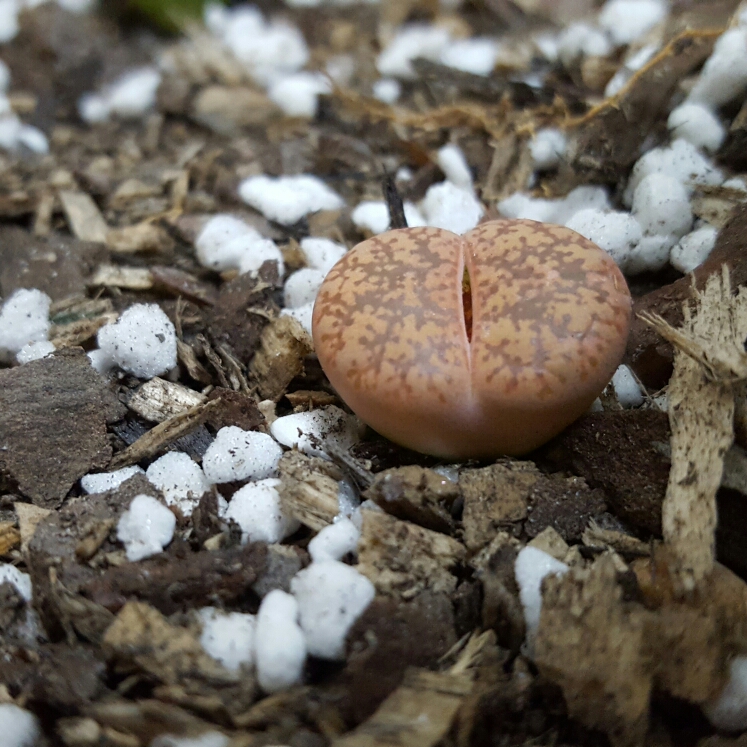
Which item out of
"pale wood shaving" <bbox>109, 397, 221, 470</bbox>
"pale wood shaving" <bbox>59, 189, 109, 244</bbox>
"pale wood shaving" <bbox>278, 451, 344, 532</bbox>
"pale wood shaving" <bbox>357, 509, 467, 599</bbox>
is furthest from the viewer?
"pale wood shaving" <bbox>59, 189, 109, 244</bbox>

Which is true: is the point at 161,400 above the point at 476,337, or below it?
below

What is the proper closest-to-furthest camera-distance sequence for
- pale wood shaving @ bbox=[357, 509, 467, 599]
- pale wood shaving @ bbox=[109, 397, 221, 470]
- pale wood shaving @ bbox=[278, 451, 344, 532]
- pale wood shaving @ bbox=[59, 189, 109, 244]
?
1. pale wood shaving @ bbox=[357, 509, 467, 599]
2. pale wood shaving @ bbox=[278, 451, 344, 532]
3. pale wood shaving @ bbox=[109, 397, 221, 470]
4. pale wood shaving @ bbox=[59, 189, 109, 244]

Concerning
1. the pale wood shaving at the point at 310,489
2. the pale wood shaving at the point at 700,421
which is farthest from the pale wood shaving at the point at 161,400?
the pale wood shaving at the point at 700,421

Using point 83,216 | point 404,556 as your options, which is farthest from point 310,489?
point 83,216

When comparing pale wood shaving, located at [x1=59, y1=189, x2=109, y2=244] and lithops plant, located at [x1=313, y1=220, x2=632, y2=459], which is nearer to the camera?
lithops plant, located at [x1=313, y1=220, x2=632, y2=459]

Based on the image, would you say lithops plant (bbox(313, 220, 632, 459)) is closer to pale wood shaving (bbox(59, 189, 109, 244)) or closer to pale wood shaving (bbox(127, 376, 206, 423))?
pale wood shaving (bbox(127, 376, 206, 423))

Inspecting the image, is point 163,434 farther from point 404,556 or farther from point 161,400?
point 404,556

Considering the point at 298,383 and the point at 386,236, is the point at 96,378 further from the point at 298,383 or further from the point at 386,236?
the point at 386,236

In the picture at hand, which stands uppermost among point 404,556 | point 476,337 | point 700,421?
point 476,337

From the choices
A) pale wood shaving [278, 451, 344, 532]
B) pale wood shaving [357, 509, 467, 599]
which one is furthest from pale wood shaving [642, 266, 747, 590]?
pale wood shaving [278, 451, 344, 532]
